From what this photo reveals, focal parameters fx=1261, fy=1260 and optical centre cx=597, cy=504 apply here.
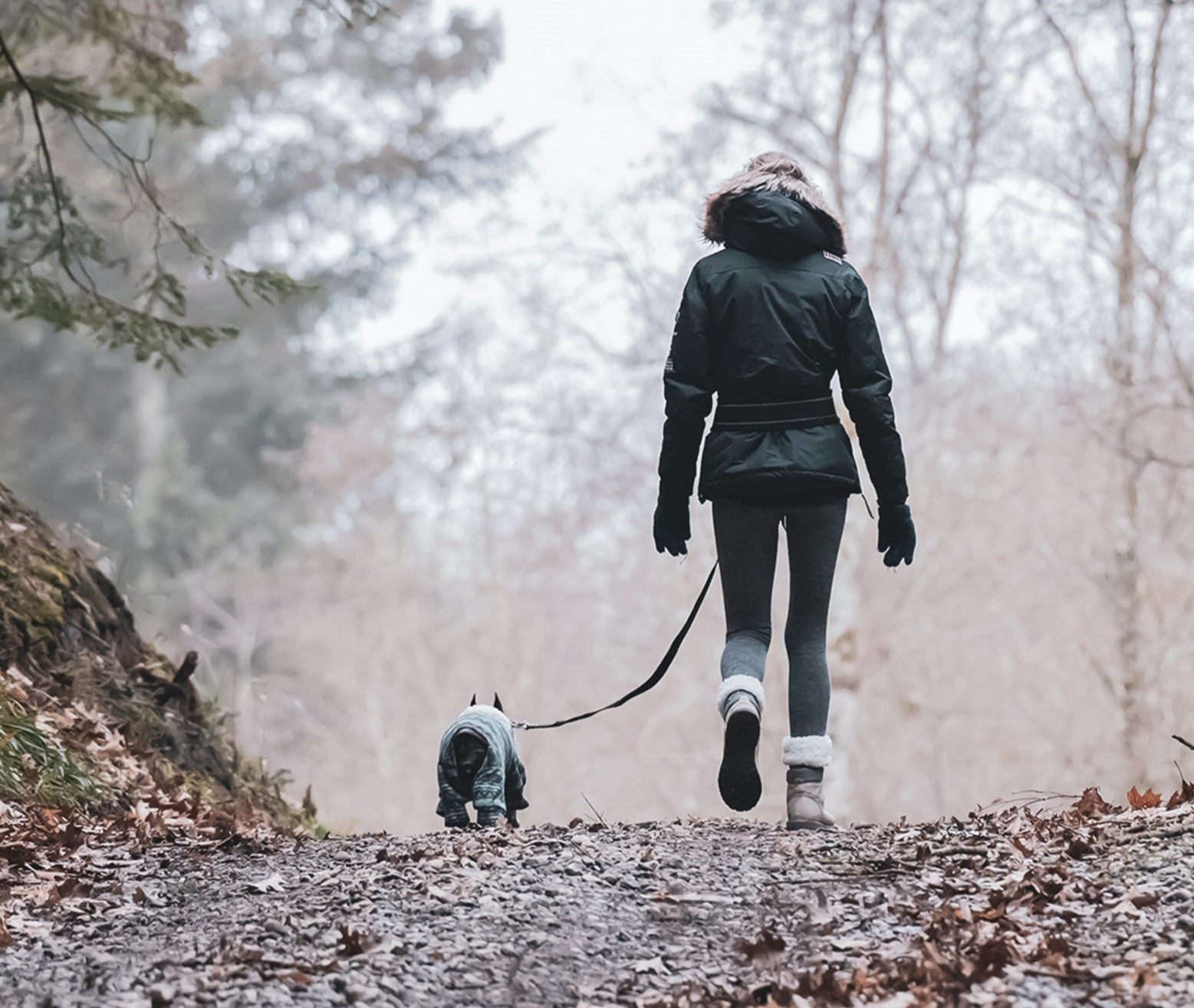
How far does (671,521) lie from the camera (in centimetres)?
482

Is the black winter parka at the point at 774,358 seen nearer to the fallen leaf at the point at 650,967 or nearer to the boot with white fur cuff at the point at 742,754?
the boot with white fur cuff at the point at 742,754

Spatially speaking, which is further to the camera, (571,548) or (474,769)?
(571,548)

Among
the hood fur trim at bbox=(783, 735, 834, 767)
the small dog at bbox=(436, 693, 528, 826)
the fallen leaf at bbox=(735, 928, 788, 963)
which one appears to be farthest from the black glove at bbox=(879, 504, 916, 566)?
the fallen leaf at bbox=(735, 928, 788, 963)

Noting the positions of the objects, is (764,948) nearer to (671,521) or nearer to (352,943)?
(352,943)

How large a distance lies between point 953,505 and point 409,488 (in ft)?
32.1

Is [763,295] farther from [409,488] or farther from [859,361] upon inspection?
[409,488]

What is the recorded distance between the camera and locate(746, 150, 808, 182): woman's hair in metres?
4.82

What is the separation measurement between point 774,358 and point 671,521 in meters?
0.74

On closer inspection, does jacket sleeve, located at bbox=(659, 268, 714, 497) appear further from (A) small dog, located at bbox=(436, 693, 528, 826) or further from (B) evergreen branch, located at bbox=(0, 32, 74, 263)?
(B) evergreen branch, located at bbox=(0, 32, 74, 263)

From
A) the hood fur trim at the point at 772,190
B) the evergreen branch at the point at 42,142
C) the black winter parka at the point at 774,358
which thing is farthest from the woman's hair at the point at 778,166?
the evergreen branch at the point at 42,142

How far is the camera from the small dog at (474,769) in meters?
5.05

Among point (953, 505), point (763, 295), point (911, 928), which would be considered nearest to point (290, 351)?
point (953, 505)

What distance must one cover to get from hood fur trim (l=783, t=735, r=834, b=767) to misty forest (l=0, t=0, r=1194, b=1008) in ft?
0.06

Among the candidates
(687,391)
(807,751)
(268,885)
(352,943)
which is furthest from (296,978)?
(687,391)
